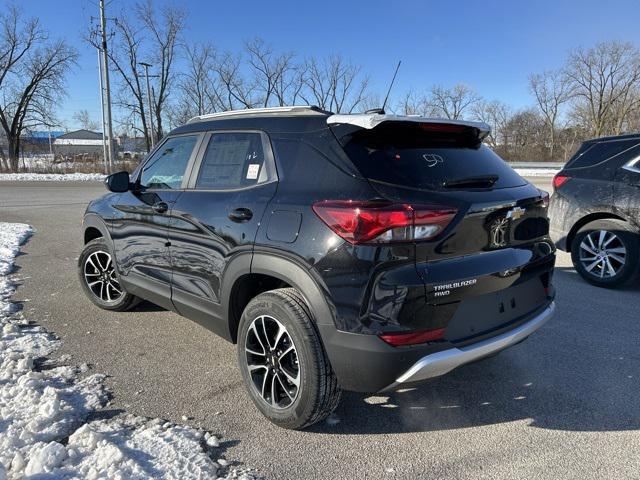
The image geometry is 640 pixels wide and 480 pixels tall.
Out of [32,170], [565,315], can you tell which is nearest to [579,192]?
[565,315]

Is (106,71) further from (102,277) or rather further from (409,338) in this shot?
(409,338)

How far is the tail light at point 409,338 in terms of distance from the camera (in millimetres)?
2311

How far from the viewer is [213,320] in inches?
128

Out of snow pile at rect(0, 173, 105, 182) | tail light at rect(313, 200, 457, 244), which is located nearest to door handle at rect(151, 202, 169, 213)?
tail light at rect(313, 200, 457, 244)

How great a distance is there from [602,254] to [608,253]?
0.07 m

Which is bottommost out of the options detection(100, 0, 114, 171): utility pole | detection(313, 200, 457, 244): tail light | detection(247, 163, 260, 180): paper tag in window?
detection(313, 200, 457, 244): tail light

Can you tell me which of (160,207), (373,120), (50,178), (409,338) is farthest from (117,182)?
(50,178)

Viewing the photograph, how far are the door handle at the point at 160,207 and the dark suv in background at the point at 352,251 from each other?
22 centimetres

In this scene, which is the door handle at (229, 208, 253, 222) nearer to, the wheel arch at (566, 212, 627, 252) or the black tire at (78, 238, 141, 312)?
the black tire at (78, 238, 141, 312)

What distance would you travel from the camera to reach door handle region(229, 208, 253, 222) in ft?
9.32

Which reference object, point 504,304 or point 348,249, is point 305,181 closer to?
point 348,249

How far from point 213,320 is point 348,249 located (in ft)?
4.52

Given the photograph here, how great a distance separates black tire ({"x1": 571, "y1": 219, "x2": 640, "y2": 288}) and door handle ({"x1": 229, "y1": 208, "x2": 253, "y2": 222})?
15.3 ft

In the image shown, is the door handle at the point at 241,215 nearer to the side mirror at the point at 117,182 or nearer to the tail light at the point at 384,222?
the tail light at the point at 384,222
